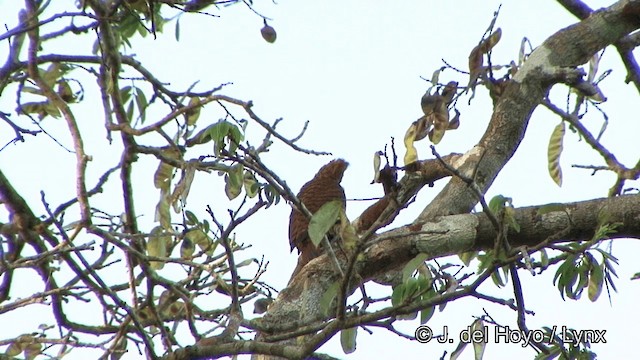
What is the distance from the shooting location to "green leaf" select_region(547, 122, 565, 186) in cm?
343

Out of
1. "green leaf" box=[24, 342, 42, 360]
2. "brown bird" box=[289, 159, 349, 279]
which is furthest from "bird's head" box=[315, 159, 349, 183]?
"green leaf" box=[24, 342, 42, 360]

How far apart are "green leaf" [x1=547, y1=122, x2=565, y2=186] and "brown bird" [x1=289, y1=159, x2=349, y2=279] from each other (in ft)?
2.62

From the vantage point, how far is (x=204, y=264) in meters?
2.79

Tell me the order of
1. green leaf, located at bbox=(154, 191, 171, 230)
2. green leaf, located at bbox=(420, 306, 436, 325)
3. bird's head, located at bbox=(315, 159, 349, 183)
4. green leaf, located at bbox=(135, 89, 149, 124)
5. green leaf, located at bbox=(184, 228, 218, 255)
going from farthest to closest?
bird's head, located at bbox=(315, 159, 349, 183) < green leaf, located at bbox=(135, 89, 149, 124) < green leaf, located at bbox=(184, 228, 218, 255) < green leaf, located at bbox=(154, 191, 171, 230) < green leaf, located at bbox=(420, 306, 436, 325)

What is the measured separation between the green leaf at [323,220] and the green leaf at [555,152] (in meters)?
1.47

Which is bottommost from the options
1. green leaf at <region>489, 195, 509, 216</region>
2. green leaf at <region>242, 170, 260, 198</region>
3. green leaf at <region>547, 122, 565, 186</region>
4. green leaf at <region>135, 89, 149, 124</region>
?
green leaf at <region>489, 195, 509, 216</region>

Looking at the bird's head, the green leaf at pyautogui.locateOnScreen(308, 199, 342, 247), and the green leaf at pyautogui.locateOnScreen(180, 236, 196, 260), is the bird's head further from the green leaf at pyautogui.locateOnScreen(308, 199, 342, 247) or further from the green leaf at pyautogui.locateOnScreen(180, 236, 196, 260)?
the green leaf at pyautogui.locateOnScreen(308, 199, 342, 247)

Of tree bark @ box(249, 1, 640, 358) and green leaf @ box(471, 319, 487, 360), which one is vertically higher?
tree bark @ box(249, 1, 640, 358)

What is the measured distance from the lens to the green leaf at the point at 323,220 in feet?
7.16

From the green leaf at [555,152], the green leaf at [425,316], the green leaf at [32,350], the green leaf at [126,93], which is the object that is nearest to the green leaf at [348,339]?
the green leaf at [425,316]

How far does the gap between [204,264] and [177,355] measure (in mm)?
536

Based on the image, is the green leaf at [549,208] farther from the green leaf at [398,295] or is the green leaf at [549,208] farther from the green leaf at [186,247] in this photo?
the green leaf at [186,247]

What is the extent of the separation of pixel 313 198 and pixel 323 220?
62.9 inches

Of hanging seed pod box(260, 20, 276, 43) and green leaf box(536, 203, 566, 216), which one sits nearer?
green leaf box(536, 203, 566, 216)
